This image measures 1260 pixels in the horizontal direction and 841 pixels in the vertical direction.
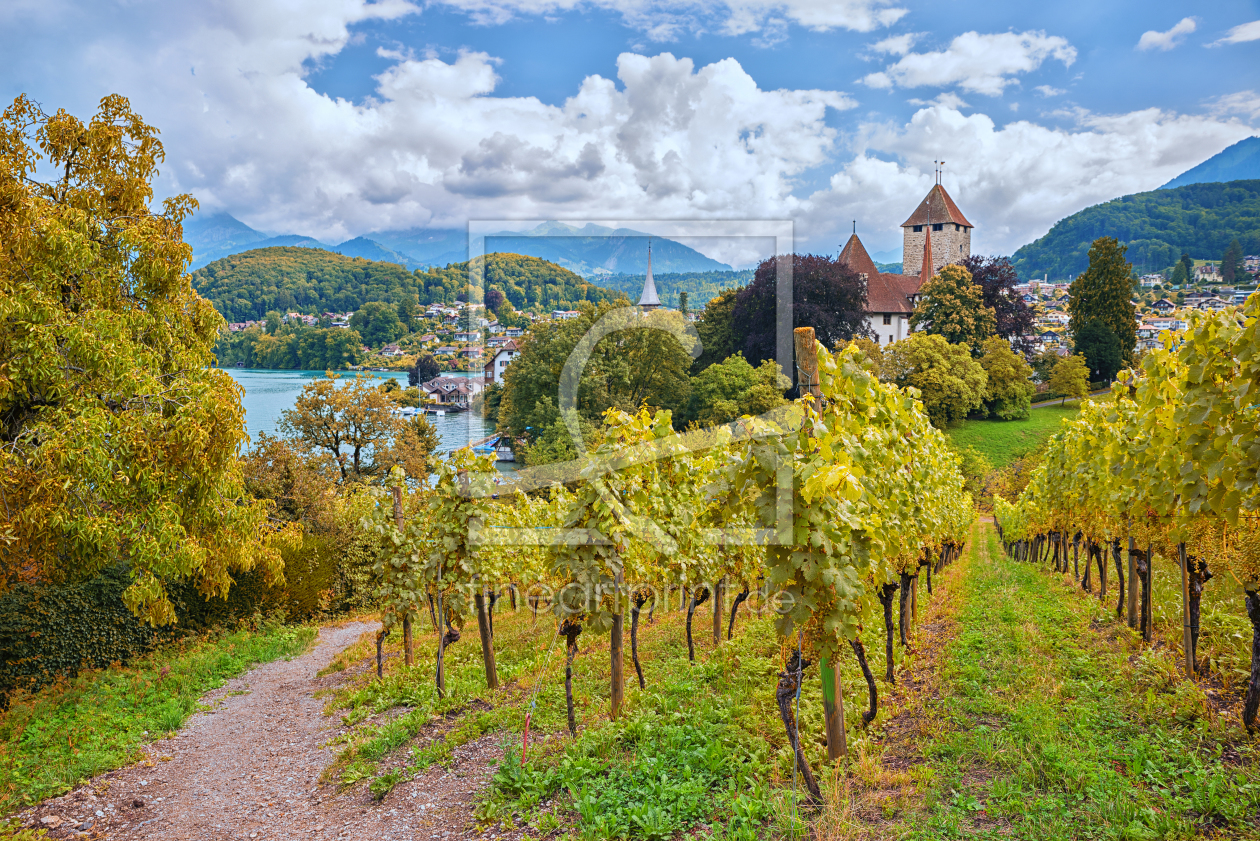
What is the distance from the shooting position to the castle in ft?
185

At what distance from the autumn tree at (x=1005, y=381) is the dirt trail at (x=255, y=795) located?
46.0 meters

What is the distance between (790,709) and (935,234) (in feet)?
230

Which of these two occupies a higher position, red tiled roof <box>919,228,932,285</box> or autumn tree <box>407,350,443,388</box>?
red tiled roof <box>919,228,932,285</box>

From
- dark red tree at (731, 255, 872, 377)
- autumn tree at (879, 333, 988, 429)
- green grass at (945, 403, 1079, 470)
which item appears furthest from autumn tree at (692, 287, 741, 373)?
green grass at (945, 403, 1079, 470)

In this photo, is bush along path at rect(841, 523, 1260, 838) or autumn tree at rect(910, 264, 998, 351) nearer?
bush along path at rect(841, 523, 1260, 838)

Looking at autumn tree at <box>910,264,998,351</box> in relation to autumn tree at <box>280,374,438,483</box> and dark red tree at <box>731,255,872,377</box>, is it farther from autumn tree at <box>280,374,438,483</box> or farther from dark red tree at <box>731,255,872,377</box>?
autumn tree at <box>280,374,438,483</box>

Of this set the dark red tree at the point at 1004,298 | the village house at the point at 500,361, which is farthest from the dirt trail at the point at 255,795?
the dark red tree at the point at 1004,298

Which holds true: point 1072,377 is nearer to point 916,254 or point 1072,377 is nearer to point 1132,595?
point 916,254

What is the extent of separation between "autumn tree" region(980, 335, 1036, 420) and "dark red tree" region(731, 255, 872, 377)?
32.3 ft

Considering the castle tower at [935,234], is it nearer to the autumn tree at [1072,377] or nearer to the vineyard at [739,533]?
the autumn tree at [1072,377]

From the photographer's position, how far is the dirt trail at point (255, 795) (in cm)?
522

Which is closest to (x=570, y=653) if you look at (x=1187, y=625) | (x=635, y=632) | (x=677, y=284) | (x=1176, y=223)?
(x=635, y=632)

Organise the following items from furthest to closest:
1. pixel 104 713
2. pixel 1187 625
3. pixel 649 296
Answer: pixel 649 296 → pixel 104 713 → pixel 1187 625

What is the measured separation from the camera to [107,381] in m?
7.73
